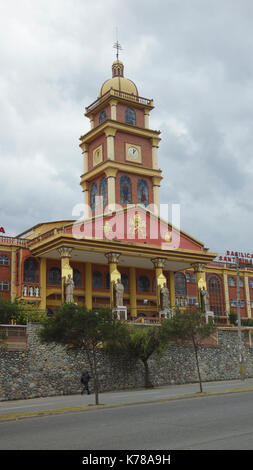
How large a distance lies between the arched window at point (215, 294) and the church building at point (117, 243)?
0.13 metres

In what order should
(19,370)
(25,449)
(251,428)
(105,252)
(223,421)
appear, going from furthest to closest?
(105,252), (19,370), (223,421), (251,428), (25,449)

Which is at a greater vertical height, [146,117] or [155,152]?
[146,117]

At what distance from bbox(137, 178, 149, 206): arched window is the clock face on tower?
96.7 inches

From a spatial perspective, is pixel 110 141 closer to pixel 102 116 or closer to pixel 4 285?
pixel 102 116

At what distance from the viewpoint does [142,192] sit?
56219 millimetres

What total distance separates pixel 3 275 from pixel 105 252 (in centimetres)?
967

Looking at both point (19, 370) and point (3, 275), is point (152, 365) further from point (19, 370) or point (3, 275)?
point (3, 275)

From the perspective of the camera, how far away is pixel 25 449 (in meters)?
11.1

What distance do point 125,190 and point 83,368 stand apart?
84.3ft

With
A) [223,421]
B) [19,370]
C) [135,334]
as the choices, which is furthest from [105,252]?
[223,421]

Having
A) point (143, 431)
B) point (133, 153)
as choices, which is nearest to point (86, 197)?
point (133, 153)

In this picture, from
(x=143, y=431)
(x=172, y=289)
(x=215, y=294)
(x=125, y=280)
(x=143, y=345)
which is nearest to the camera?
(x=143, y=431)

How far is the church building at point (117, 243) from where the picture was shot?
148ft

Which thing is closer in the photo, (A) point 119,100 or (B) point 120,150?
(B) point 120,150
